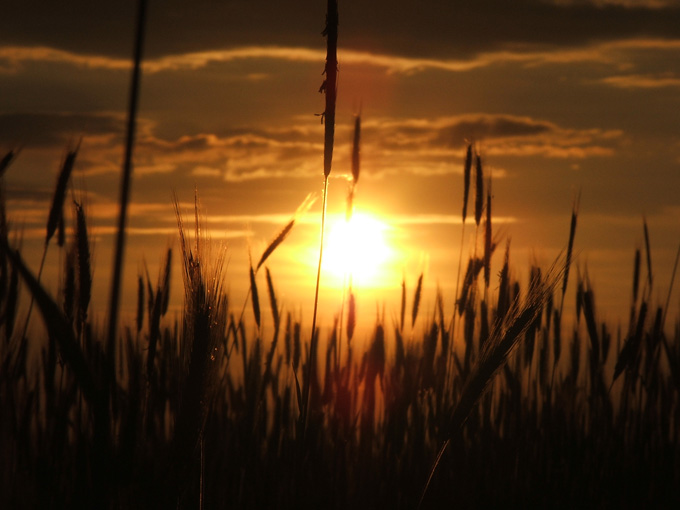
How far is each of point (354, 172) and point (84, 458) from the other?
4.15 feet

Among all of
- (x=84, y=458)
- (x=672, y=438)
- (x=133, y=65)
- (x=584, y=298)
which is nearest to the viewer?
(x=133, y=65)

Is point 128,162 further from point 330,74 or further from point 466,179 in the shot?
point 466,179

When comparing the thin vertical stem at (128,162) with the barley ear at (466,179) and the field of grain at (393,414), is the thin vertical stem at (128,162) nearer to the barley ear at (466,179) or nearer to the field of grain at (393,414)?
the field of grain at (393,414)

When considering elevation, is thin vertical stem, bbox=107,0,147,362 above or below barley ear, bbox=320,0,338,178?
below

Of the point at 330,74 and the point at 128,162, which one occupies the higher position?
the point at 330,74

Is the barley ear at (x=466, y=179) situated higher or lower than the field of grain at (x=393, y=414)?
higher

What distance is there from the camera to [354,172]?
2.55 meters

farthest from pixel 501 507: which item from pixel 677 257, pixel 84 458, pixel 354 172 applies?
pixel 84 458

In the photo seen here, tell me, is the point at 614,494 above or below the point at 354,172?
below

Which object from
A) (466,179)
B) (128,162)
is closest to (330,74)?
(128,162)

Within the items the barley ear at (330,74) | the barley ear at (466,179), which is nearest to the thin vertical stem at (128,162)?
the barley ear at (330,74)

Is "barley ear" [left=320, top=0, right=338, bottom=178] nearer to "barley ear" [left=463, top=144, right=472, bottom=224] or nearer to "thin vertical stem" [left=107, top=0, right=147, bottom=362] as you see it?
"thin vertical stem" [left=107, top=0, right=147, bottom=362]

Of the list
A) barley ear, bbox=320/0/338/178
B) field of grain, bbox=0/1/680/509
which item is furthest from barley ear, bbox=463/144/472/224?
barley ear, bbox=320/0/338/178

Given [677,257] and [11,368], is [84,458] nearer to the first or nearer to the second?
[11,368]
